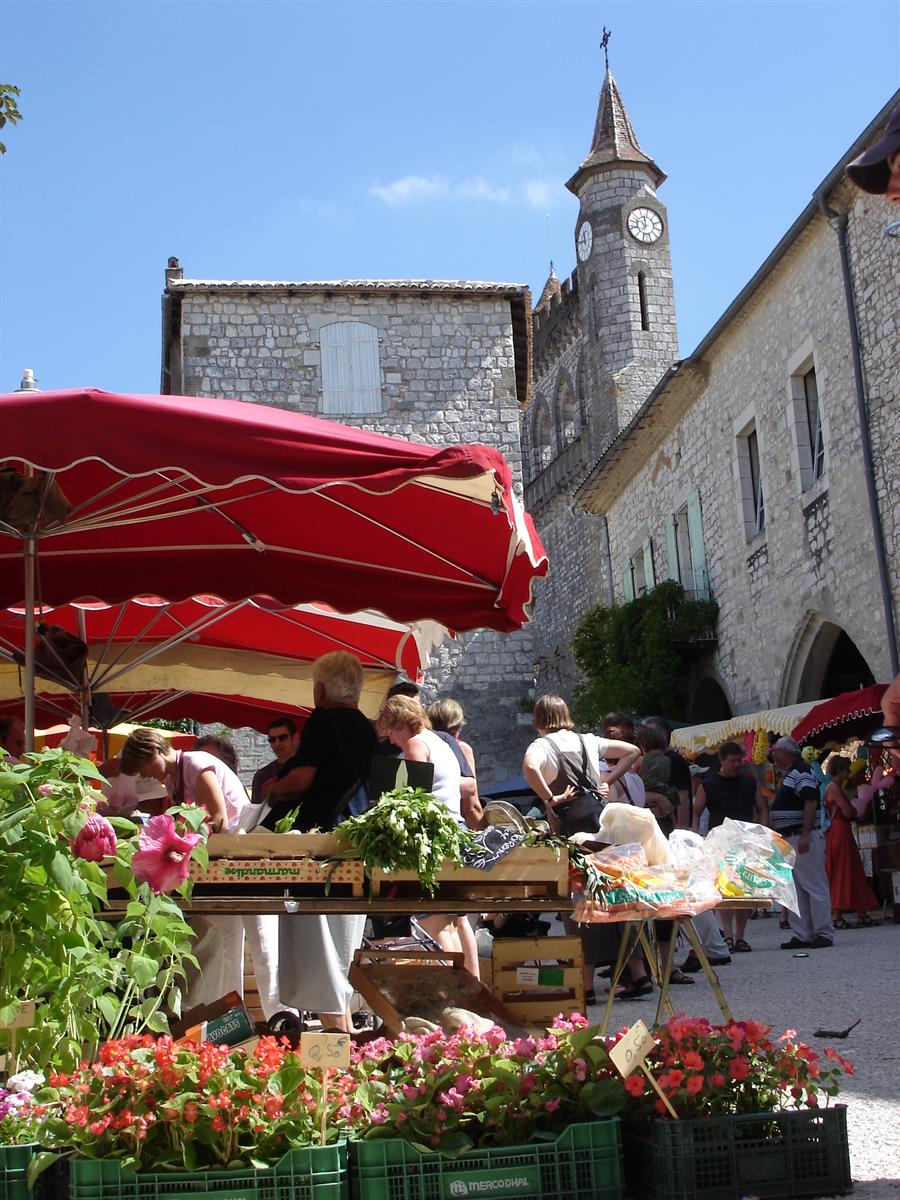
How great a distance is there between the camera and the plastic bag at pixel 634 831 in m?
4.25

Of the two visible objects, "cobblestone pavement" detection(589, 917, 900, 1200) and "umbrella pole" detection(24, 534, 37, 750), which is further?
"umbrella pole" detection(24, 534, 37, 750)

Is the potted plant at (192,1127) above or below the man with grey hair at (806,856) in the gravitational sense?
below

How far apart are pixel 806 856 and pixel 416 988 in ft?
18.4

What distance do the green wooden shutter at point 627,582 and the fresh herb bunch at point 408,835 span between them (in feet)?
80.1

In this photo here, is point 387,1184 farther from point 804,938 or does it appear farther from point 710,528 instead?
point 710,528

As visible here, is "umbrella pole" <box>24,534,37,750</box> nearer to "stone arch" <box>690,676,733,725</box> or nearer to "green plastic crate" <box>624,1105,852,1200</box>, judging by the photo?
"green plastic crate" <box>624,1105,852,1200</box>

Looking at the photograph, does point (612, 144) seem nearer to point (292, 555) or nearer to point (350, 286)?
point (350, 286)

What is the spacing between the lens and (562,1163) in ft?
10.1

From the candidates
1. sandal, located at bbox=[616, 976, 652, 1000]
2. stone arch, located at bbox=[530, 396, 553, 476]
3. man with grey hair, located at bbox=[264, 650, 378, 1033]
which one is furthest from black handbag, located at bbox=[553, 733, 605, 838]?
stone arch, located at bbox=[530, 396, 553, 476]

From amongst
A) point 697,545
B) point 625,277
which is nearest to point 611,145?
point 625,277

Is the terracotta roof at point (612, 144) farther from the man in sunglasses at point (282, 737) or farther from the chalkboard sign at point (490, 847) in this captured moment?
the chalkboard sign at point (490, 847)

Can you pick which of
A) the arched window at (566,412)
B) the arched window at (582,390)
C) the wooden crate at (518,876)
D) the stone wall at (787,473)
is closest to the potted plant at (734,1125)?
the wooden crate at (518,876)

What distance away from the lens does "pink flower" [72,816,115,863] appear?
3.39 m

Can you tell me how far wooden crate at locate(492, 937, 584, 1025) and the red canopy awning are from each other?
1.30 meters
